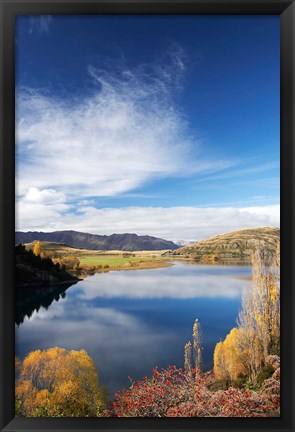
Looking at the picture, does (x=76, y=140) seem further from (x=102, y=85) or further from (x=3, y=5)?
(x=3, y=5)

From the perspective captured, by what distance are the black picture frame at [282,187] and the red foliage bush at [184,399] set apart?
0.06m

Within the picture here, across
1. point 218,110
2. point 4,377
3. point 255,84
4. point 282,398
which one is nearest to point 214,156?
point 218,110

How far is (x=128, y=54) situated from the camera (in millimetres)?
1833

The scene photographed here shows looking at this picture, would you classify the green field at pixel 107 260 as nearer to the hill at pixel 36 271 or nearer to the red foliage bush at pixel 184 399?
the hill at pixel 36 271

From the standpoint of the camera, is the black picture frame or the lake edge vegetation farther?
the lake edge vegetation

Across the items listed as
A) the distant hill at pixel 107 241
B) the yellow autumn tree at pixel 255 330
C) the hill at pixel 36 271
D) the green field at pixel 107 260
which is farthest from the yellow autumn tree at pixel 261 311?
the hill at pixel 36 271

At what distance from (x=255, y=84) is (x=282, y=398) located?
1727 millimetres

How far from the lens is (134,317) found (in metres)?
1.82

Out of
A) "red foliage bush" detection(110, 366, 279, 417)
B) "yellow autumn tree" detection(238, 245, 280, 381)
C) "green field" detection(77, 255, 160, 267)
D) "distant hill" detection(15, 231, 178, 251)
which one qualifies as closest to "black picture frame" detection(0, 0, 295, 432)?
"red foliage bush" detection(110, 366, 279, 417)

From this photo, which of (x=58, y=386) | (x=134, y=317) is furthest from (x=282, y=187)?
(x=58, y=386)

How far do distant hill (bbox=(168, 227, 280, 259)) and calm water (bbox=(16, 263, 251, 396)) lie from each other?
9cm

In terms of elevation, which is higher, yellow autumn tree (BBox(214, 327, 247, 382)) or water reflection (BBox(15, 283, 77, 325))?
water reflection (BBox(15, 283, 77, 325))

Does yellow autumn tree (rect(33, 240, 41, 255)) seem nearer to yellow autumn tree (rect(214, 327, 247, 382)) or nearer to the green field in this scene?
the green field

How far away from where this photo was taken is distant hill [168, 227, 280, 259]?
180 centimetres
